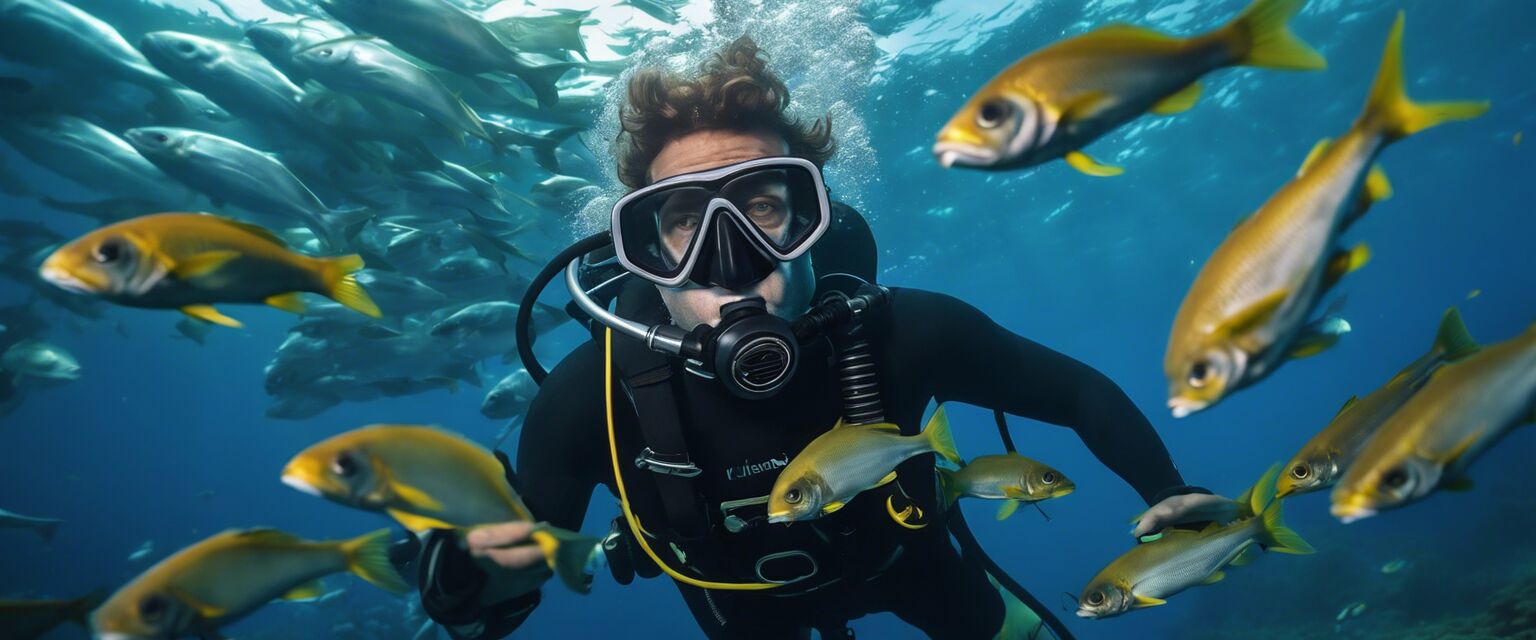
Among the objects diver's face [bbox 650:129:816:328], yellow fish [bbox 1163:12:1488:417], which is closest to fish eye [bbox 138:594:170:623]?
diver's face [bbox 650:129:816:328]

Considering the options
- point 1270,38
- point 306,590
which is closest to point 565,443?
point 306,590

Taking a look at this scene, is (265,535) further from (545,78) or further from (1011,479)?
(545,78)

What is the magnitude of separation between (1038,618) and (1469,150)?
43.5 metres

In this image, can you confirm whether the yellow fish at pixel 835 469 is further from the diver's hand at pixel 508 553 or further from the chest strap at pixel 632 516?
the chest strap at pixel 632 516

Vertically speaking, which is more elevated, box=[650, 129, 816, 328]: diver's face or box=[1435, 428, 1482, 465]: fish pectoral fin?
box=[1435, 428, 1482, 465]: fish pectoral fin

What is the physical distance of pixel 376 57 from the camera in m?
7.30

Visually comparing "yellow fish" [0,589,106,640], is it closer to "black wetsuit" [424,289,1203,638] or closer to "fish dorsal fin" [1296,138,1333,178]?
"black wetsuit" [424,289,1203,638]

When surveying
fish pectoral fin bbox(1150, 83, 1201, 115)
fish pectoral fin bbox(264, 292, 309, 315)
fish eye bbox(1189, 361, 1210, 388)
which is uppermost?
fish pectoral fin bbox(1150, 83, 1201, 115)

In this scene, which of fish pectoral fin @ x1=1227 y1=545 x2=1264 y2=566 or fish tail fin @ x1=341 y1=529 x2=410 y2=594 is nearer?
fish tail fin @ x1=341 y1=529 x2=410 y2=594

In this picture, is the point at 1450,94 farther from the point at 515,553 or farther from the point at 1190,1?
→ the point at 515,553

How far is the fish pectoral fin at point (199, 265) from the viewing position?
1.51 m

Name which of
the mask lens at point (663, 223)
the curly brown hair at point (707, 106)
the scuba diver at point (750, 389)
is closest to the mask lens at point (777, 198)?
the scuba diver at point (750, 389)

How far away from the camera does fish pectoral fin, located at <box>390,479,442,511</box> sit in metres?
1.50

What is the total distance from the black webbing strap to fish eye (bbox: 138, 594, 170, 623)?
69.5 inches
